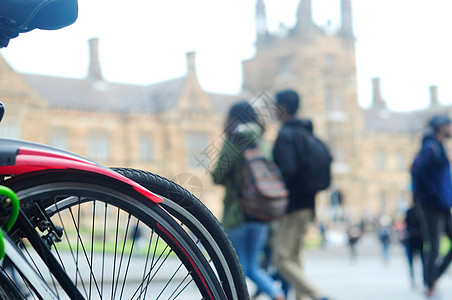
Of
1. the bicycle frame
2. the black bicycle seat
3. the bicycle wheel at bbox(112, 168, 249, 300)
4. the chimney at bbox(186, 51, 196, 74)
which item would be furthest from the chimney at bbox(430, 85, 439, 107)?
the bicycle frame

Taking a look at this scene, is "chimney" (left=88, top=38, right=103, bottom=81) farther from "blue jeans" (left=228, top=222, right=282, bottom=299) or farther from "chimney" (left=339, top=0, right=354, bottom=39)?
"blue jeans" (left=228, top=222, right=282, bottom=299)

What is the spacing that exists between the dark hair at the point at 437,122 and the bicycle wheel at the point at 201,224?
4651 millimetres

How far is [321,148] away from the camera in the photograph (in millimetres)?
4840

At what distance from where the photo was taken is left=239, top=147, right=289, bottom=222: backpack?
14.5ft

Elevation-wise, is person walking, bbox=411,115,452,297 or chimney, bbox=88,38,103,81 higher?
chimney, bbox=88,38,103,81

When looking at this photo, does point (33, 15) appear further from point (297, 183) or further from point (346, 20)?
point (346, 20)

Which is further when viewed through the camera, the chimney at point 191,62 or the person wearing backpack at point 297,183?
the chimney at point 191,62

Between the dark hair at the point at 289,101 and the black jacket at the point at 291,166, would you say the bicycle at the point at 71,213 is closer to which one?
the black jacket at the point at 291,166

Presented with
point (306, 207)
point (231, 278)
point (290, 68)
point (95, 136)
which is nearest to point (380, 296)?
point (306, 207)

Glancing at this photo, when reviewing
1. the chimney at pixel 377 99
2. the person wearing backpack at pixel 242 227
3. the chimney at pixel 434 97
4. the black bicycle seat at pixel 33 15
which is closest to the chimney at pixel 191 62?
the chimney at pixel 377 99

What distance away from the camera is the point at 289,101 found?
5074mm

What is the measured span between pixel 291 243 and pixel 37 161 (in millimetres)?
3386

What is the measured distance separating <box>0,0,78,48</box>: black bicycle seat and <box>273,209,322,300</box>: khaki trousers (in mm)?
3190

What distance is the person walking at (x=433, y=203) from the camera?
231 inches
